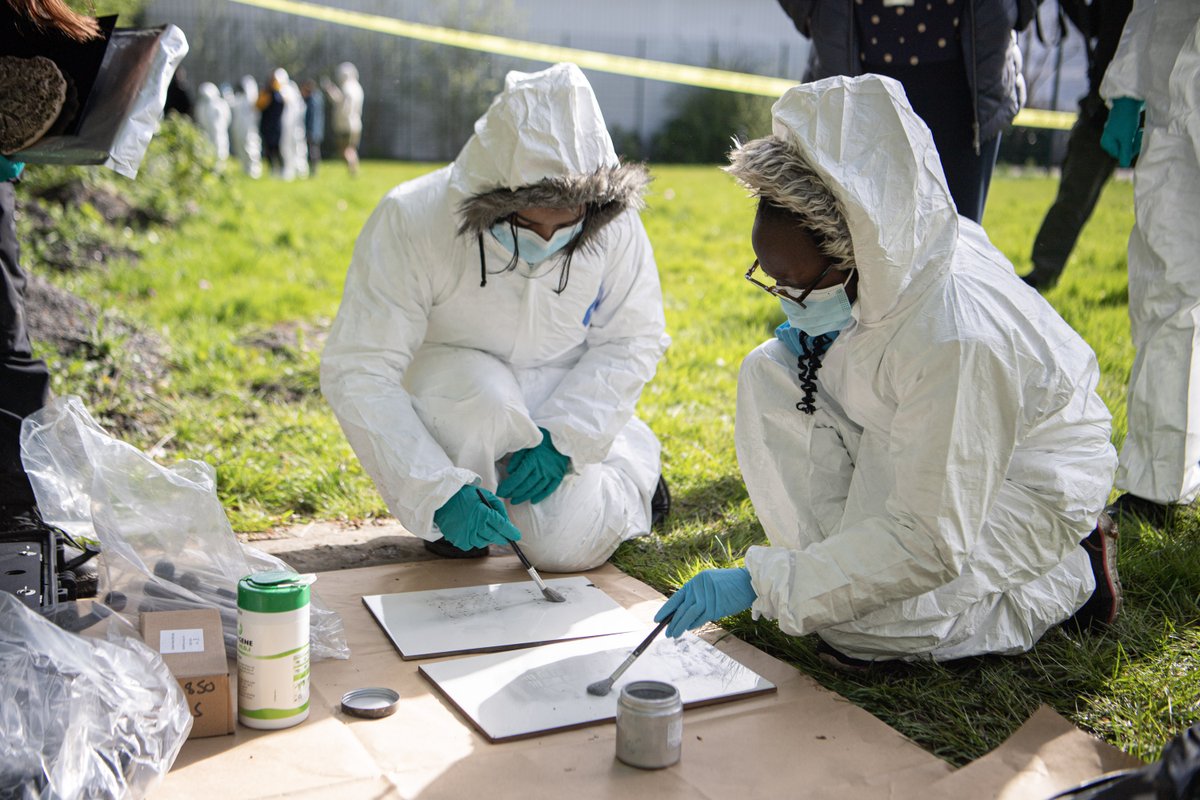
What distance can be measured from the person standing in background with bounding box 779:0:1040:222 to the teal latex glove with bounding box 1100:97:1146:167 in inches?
10.1

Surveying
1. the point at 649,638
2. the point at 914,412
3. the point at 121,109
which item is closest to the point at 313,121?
the point at 121,109

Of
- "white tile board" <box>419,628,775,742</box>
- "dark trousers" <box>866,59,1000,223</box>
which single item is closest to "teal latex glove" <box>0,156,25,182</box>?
"white tile board" <box>419,628,775,742</box>

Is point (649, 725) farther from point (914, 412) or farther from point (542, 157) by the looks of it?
point (542, 157)

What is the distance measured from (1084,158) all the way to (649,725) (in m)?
3.54

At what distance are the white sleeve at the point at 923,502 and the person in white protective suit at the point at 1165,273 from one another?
1.18 metres

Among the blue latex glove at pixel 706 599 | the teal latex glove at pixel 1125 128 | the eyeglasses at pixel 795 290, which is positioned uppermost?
the teal latex glove at pixel 1125 128

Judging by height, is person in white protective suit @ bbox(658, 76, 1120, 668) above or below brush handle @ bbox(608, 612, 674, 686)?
above

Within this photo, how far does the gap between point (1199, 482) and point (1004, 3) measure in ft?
4.43

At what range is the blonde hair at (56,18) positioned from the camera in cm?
244

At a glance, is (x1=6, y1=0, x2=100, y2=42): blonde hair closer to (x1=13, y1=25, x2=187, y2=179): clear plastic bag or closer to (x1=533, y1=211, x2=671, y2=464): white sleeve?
(x1=13, y1=25, x2=187, y2=179): clear plastic bag

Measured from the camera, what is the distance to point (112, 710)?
1.64 metres

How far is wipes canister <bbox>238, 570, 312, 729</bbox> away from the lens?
1.72 m

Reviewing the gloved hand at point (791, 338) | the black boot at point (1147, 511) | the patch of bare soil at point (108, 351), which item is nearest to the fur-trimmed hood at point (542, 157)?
the gloved hand at point (791, 338)

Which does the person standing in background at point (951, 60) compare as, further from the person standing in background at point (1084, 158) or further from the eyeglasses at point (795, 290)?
the eyeglasses at point (795, 290)
